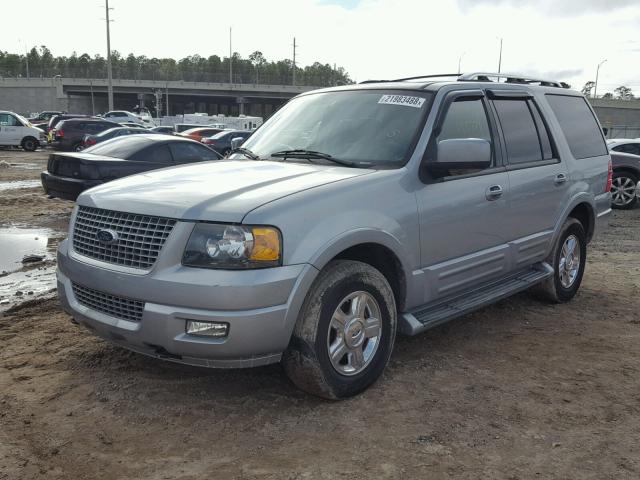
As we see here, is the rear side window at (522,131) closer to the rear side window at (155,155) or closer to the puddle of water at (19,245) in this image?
the puddle of water at (19,245)

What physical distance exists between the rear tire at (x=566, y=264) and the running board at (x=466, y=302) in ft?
0.95

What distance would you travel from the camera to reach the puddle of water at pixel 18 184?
1521 cm

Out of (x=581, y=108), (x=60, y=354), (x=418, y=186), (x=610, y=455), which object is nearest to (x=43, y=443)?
(x=60, y=354)

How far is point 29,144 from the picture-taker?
29.3 metres

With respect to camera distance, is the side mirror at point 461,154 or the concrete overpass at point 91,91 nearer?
the side mirror at point 461,154

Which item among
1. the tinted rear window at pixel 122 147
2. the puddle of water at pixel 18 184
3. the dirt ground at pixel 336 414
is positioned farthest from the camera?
the puddle of water at pixel 18 184

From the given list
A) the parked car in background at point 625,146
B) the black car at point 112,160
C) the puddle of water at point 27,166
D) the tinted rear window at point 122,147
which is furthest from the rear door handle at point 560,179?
the puddle of water at point 27,166

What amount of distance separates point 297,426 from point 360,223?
3.93ft

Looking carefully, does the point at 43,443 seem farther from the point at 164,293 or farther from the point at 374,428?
the point at 374,428

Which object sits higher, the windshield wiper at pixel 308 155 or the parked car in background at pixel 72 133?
the windshield wiper at pixel 308 155

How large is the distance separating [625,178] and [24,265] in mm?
12102

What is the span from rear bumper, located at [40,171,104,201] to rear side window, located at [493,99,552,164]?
22.1 feet

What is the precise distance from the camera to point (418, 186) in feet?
13.4

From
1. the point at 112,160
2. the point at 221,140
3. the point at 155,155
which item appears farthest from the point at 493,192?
the point at 221,140
